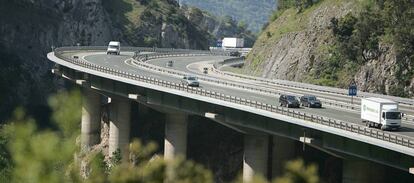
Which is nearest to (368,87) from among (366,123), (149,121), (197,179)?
(366,123)

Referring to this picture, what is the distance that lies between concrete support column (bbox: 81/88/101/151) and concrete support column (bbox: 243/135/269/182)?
127 feet

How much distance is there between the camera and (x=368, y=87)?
76812mm

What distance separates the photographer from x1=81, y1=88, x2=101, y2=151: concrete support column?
309 ft

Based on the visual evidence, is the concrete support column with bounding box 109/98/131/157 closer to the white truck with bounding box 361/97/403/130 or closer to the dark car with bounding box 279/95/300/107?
the dark car with bounding box 279/95/300/107

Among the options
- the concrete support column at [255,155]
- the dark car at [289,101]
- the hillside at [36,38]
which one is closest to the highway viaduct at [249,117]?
the concrete support column at [255,155]

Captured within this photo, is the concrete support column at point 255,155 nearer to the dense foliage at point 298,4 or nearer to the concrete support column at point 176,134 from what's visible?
the concrete support column at point 176,134

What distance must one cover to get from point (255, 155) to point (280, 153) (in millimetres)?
4556

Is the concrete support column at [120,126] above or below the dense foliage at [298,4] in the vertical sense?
below

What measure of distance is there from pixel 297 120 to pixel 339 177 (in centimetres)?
2016

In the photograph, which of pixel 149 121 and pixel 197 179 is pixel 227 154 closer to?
pixel 149 121

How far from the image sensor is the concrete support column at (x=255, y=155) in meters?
59.7

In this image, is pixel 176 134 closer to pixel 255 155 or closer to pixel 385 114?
pixel 255 155

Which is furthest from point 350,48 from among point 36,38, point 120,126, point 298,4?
point 36,38

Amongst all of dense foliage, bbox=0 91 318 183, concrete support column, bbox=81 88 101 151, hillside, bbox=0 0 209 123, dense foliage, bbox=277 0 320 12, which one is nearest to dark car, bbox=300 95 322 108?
dense foliage, bbox=0 91 318 183
